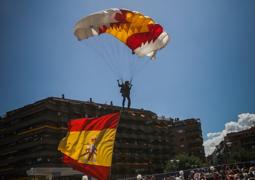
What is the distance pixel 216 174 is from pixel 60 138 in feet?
150

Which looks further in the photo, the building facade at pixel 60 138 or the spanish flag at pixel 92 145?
the building facade at pixel 60 138

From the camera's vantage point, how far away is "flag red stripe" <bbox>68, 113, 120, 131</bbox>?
35.8 ft

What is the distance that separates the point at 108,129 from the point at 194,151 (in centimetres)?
8777

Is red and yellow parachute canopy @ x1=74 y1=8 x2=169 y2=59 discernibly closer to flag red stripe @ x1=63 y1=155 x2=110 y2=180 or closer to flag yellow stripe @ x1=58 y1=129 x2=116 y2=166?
flag yellow stripe @ x1=58 y1=129 x2=116 y2=166

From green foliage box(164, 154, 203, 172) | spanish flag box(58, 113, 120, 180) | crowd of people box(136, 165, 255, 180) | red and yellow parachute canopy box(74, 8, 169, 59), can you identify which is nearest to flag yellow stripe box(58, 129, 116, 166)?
spanish flag box(58, 113, 120, 180)

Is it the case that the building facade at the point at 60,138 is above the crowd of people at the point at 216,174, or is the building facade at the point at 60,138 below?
above

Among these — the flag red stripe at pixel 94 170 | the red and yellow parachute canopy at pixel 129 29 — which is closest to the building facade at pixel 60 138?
the red and yellow parachute canopy at pixel 129 29

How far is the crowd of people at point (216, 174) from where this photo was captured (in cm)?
2017

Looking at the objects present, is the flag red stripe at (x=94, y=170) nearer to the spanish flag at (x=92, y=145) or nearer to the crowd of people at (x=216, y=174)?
the spanish flag at (x=92, y=145)

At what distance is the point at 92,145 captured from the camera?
11367 millimetres

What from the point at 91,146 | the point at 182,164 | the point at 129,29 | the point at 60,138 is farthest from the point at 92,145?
the point at 182,164

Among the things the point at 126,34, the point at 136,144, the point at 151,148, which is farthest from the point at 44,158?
the point at 126,34

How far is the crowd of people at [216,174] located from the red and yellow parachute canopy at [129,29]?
25.3 feet

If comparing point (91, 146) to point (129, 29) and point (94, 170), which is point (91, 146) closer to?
point (94, 170)
